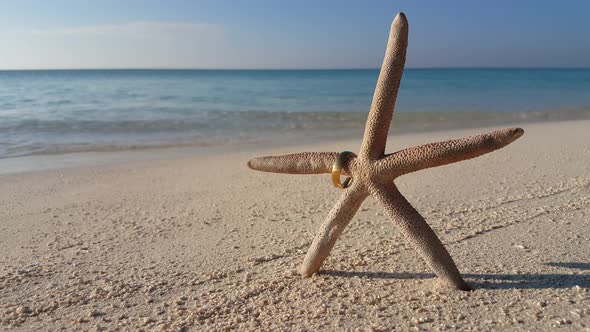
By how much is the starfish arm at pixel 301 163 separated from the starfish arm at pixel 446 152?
0.33 metres

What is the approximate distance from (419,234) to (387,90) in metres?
0.87

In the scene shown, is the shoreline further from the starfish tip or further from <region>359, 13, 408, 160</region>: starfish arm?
the starfish tip

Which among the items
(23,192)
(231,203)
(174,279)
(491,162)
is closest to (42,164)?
(23,192)

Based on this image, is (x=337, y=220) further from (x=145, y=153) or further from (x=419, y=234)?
(x=145, y=153)

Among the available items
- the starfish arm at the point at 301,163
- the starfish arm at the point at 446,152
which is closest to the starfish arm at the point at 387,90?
the starfish arm at the point at 446,152

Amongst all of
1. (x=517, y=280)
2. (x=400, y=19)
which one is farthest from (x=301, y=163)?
(x=517, y=280)

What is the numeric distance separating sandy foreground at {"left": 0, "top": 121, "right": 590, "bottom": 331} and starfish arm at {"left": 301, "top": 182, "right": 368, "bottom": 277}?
0.21 m

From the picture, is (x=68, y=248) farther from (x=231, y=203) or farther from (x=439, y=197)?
(x=439, y=197)

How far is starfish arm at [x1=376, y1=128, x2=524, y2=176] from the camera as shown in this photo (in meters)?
2.57

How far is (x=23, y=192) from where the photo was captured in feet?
21.9

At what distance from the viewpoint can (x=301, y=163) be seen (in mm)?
3342

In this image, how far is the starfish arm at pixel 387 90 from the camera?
310cm

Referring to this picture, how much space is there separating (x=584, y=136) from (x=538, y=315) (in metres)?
8.65

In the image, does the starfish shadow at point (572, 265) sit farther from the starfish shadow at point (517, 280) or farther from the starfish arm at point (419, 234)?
the starfish arm at point (419, 234)
